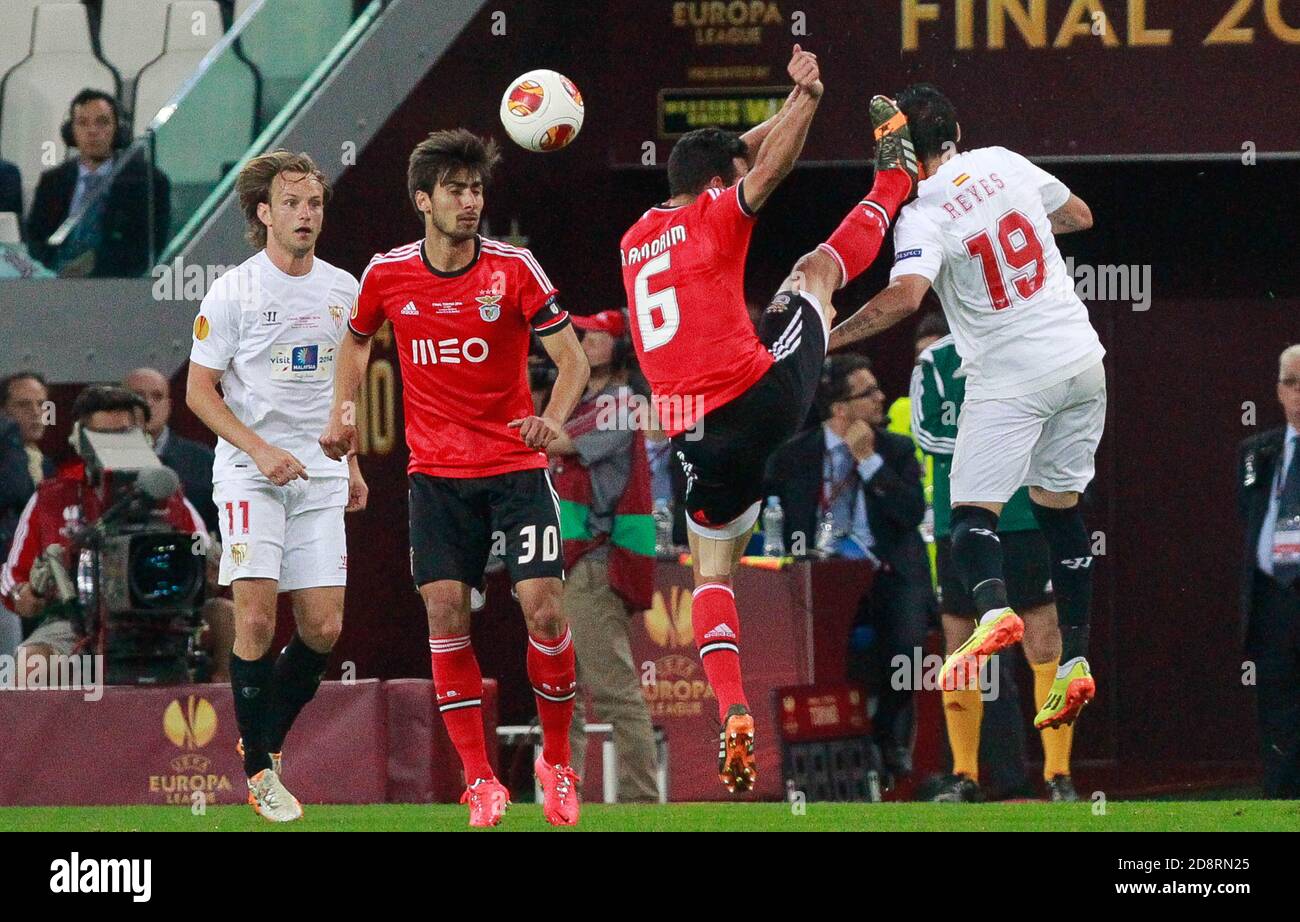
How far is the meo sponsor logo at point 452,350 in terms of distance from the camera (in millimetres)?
8852

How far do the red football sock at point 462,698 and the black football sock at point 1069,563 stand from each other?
2.42 metres

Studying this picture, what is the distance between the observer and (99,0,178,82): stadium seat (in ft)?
51.3

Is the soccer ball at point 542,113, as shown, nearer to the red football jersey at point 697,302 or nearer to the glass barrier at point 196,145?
the red football jersey at point 697,302

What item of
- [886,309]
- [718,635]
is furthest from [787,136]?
[718,635]

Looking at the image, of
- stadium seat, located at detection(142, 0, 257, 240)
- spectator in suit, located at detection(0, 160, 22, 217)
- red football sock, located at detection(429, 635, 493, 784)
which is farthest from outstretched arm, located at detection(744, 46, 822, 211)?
spectator in suit, located at detection(0, 160, 22, 217)

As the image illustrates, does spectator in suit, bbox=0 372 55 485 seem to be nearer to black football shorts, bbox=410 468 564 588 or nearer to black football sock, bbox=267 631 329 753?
black football sock, bbox=267 631 329 753

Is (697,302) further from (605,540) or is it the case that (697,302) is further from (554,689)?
(605,540)

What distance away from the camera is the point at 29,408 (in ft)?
41.4

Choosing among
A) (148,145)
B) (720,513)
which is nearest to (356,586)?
(148,145)

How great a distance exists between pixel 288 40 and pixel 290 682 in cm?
515

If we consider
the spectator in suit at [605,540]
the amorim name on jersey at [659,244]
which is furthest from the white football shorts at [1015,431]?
the spectator in suit at [605,540]

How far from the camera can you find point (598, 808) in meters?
10.1

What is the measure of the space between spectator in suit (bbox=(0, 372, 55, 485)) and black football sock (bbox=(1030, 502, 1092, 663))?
5.39 metres

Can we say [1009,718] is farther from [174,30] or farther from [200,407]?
[174,30]
